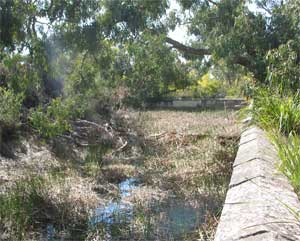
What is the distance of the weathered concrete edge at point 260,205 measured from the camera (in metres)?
2.23

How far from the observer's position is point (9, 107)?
25.4 feet

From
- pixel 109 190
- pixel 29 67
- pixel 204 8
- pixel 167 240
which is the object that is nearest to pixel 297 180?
pixel 167 240

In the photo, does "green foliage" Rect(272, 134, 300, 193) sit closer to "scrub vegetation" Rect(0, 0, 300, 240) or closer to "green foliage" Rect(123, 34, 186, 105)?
"scrub vegetation" Rect(0, 0, 300, 240)

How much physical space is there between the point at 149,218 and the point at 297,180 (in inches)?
93.8

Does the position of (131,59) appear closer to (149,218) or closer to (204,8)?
(204,8)

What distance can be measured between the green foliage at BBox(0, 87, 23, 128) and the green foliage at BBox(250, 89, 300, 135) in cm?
422

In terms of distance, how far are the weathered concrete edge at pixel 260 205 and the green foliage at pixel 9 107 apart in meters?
4.95

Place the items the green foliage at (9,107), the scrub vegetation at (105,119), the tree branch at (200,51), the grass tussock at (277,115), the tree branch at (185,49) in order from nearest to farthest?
the grass tussock at (277,115)
the scrub vegetation at (105,119)
the green foliage at (9,107)
the tree branch at (200,51)
the tree branch at (185,49)

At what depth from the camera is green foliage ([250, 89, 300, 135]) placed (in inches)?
202

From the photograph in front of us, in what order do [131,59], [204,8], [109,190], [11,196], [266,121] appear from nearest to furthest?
[11,196], [266,121], [109,190], [131,59], [204,8]

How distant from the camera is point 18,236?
441cm

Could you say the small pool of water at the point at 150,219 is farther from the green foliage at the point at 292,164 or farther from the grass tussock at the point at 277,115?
the green foliage at the point at 292,164

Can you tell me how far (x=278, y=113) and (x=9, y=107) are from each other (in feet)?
16.1

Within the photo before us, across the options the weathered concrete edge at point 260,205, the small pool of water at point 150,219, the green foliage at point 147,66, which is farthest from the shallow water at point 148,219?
the green foliage at point 147,66
